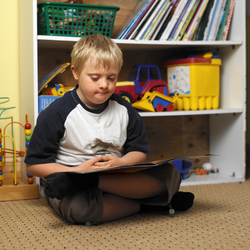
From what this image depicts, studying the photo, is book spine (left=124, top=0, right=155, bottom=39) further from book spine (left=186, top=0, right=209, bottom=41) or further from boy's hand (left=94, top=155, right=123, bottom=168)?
boy's hand (left=94, top=155, right=123, bottom=168)

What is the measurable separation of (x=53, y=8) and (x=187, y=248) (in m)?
0.97

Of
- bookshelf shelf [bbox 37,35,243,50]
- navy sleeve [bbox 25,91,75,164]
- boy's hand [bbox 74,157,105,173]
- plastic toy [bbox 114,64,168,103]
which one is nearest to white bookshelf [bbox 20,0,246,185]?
bookshelf shelf [bbox 37,35,243,50]

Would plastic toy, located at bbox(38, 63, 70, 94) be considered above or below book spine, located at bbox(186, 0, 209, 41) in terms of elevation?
below

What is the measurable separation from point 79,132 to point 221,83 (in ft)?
3.02

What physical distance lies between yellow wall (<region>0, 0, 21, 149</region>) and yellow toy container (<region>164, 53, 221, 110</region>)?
0.72 meters

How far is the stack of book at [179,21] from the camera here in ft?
4.54

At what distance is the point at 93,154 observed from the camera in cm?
107

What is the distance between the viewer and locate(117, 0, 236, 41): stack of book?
1.38 meters

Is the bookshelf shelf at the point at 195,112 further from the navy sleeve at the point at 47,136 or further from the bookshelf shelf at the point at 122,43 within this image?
the navy sleeve at the point at 47,136

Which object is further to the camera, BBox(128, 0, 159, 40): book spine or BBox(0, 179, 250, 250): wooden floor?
BBox(128, 0, 159, 40): book spine

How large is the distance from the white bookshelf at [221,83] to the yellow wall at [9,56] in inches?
2.2

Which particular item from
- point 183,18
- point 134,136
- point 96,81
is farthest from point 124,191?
point 183,18

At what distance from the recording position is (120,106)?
1.14 meters

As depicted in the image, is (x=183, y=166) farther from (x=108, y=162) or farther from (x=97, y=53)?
(x=97, y=53)
